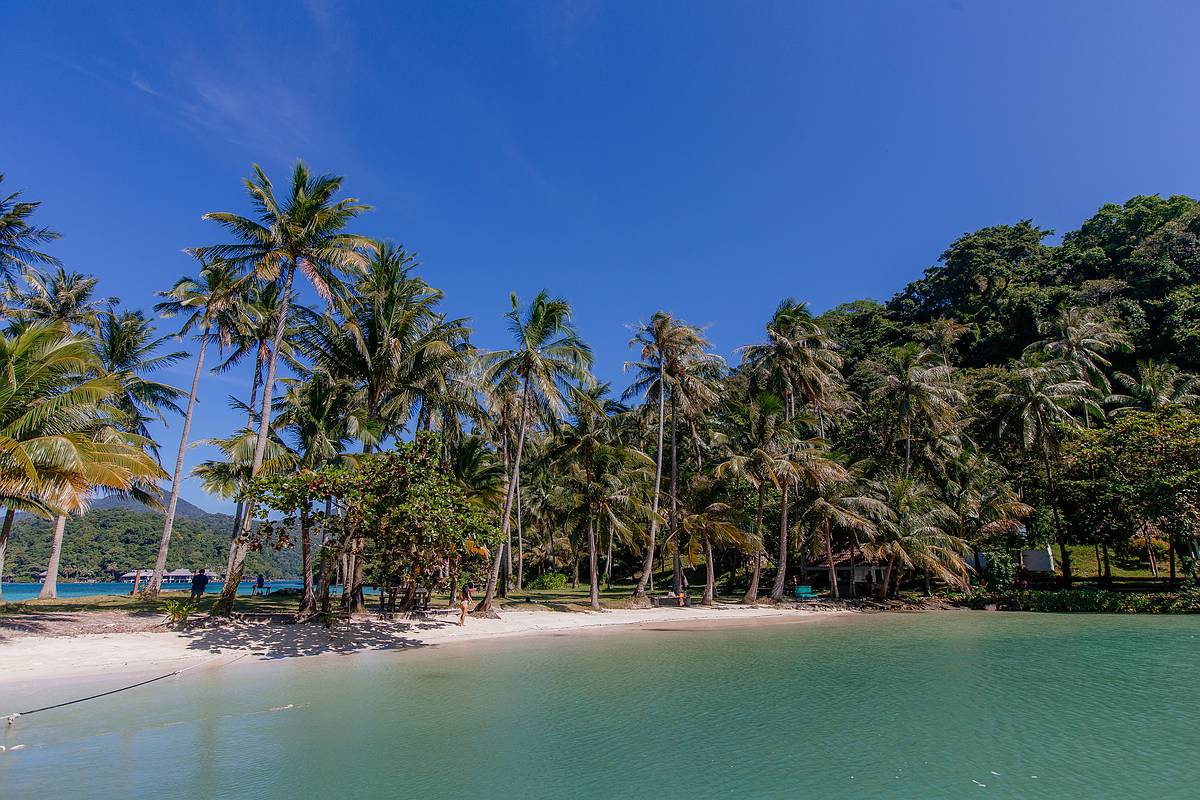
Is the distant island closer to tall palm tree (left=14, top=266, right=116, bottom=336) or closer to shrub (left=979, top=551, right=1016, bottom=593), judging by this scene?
tall palm tree (left=14, top=266, right=116, bottom=336)

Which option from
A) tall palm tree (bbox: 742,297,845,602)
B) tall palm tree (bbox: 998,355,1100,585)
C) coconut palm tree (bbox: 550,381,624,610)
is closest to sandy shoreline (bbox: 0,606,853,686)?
coconut palm tree (bbox: 550,381,624,610)

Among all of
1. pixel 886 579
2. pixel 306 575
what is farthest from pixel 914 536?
pixel 306 575

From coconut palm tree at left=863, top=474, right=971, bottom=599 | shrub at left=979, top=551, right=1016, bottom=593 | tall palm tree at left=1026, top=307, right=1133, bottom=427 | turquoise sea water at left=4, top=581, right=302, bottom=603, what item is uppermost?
tall palm tree at left=1026, top=307, right=1133, bottom=427

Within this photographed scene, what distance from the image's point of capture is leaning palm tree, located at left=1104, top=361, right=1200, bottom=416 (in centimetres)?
3428

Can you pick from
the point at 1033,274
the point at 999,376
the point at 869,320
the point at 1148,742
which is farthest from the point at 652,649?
the point at 1033,274

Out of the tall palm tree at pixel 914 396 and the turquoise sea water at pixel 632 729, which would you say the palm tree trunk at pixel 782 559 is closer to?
the tall palm tree at pixel 914 396

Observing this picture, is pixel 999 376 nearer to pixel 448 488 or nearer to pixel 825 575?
pixel 825 575

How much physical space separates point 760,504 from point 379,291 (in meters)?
19.3

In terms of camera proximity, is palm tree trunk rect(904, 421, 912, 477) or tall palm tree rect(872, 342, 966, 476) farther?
palm tree trunk rect(904, 421, 912, 477)

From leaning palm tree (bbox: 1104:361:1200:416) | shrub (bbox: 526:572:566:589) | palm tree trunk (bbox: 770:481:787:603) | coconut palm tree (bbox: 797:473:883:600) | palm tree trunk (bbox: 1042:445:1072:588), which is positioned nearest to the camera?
coconut palm tree (bbox: 797:473:883:600)

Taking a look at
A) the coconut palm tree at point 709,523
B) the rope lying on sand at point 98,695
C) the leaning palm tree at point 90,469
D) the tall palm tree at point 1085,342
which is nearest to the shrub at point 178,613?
the rope lying on sand at point 98,695

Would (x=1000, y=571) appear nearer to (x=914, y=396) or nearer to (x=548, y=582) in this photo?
(x=914, y=396)

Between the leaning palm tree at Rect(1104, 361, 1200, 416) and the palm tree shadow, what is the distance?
3733 cm

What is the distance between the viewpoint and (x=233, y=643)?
1516 centimetres
